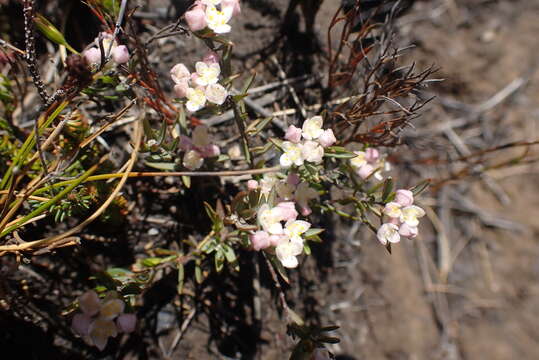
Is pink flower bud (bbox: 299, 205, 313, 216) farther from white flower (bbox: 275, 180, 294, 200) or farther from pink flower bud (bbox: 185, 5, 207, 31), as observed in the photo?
pink flower bud (bbox: 185, 5, 207, 31)

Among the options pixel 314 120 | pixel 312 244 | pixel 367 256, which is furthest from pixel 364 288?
pixel 314 120

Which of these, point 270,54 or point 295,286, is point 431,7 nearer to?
point 270,54

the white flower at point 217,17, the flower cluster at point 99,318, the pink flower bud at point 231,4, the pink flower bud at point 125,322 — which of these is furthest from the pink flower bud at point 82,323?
the pink flower bud at point 231,4

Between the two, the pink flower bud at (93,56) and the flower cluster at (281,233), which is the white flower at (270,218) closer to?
the flower cluster at (281,233)

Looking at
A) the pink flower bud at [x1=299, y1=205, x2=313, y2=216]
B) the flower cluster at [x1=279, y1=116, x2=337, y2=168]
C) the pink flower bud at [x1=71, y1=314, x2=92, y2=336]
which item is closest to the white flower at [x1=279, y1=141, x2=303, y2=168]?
the flower cluster at [x1=279, y1=116, x2=337, y2=168]

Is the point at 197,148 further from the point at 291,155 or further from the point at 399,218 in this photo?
the point at 399,218

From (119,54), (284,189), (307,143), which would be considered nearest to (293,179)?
(284,189)
